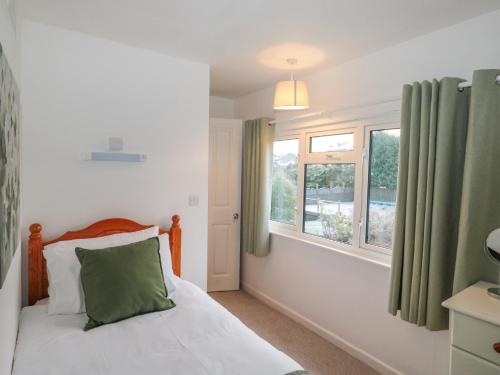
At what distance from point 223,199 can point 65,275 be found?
7.03 ft

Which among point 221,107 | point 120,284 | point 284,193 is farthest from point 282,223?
point 120,284

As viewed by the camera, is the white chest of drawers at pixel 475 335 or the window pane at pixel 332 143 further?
the window pane at pixel 332 143

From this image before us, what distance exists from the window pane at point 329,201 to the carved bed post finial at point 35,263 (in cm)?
227

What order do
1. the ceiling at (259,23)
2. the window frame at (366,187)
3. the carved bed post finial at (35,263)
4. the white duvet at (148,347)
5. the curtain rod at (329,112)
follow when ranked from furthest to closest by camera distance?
1. the window frame at (366,187)
2. the curtain rod at (329,112)
3. the carved bed post finial at (35,263)
4. the ceiling at (259,23)
5. the white duvet at (148,347)

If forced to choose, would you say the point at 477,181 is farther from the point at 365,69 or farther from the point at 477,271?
the point at 365,69

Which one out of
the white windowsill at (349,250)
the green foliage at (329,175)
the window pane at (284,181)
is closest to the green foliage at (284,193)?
the window pane at (284,181)

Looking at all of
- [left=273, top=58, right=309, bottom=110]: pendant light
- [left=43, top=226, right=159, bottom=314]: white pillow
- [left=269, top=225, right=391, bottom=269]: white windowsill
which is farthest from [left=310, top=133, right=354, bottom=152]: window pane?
[left=43, top=226, right=159, bottom=314]: white pillow

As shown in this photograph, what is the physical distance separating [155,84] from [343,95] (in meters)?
1.57

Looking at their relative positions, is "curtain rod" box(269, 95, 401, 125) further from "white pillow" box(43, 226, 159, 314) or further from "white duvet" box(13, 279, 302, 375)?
"white pillow" box(43, 226, 159, 314)

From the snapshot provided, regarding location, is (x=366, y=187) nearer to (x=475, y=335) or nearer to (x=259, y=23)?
(x=475, y=335)

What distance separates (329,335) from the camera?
2.95 meters

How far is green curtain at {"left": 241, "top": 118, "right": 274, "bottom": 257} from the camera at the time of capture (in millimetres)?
3656

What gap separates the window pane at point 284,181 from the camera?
3582 millimetres

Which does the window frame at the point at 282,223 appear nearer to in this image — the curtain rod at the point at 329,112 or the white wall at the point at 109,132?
the curtain rod at the point at 329,112
